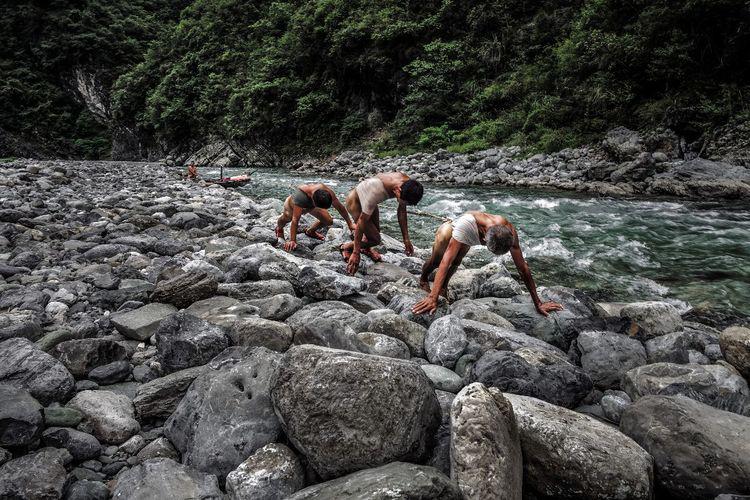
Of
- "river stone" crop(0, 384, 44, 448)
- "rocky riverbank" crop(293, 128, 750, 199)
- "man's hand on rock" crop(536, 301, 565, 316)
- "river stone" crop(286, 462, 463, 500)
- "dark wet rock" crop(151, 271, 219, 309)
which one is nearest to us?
"river stone" crop(286, 462, 463, 500)

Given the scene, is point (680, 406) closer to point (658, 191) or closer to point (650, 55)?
point (658, 191)

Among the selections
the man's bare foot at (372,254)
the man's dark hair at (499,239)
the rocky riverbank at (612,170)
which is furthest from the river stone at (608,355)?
the rocky riverbank at (612,170)

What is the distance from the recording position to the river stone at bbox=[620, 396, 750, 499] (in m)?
1.53

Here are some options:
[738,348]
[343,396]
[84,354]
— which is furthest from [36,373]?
[738,348]

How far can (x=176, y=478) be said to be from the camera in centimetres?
157

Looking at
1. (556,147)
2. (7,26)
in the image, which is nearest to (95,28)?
(7,26)

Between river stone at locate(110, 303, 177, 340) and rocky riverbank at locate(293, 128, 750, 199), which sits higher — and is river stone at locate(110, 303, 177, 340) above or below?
above

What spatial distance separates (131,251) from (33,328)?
2411mm

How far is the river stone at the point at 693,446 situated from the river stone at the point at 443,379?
0.85 metres

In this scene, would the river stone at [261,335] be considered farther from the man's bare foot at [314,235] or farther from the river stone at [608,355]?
the man's bare foot at [314,235]

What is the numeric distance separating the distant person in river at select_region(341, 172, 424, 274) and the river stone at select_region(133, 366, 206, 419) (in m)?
2.63

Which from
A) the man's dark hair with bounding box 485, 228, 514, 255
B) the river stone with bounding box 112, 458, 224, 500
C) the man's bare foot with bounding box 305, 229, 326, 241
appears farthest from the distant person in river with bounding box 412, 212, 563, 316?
the man's bare foot with bounding box 305, 229, 326, 241

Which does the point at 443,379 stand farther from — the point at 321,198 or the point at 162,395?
the point at 321,198

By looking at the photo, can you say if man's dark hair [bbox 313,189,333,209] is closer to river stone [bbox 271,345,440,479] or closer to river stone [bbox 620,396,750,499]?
river stone [bbox 271,345,440,479]
